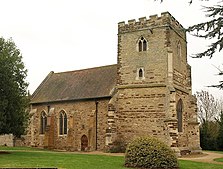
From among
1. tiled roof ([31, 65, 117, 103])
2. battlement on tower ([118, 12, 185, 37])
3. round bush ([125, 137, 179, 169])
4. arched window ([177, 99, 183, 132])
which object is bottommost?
round bush ([125, 137, 179, 169])

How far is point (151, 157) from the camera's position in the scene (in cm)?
1998

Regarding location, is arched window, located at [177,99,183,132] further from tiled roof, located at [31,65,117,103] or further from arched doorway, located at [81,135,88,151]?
arched doorway, located at [81,135,88,151]

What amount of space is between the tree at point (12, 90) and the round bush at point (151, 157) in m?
10.4

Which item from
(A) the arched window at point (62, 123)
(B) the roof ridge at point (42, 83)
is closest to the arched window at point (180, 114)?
(A) the arched window at point (62, 123)

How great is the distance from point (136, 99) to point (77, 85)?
9642 millimetres

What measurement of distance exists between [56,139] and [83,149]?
169 inches

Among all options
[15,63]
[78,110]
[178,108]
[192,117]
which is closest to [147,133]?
[178,108]

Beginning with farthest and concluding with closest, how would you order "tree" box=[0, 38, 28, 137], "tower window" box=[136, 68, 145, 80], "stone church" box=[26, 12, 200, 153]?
"tower window" box=[136, 68, 145, 80] < "stone church" box=[26, 12, 200, 153] < "tree" box=[0, 38, 28, 137]

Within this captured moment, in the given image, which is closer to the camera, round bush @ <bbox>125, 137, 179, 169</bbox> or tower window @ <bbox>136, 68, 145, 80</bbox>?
round bush @ <bbox>125, 137, 179, 169</bbox>

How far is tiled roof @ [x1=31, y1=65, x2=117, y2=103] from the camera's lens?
3594cm

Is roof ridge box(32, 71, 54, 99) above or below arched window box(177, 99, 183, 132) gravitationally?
above

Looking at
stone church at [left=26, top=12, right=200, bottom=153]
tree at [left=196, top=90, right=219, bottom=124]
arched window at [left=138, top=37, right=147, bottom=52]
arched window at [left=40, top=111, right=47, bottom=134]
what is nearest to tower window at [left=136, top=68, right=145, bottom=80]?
stone church at [left=26, top=12, right=200, bottom=153]

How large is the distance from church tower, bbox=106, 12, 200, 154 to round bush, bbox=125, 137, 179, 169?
29.0 feet

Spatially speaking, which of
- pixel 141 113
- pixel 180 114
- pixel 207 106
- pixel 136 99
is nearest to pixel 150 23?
pixel 136 99
